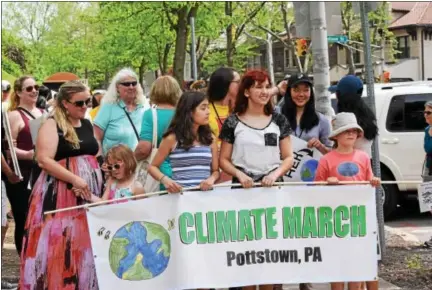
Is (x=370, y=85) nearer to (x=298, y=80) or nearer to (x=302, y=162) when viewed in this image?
(x=298, y=80)

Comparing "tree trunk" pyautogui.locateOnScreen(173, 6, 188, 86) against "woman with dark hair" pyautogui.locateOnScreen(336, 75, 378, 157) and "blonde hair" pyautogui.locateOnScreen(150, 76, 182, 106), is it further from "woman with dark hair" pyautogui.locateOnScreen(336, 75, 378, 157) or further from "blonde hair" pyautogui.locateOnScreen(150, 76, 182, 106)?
"woman with dark hair" pyautogui.locateOnScreen(336, 75, 378, 157)

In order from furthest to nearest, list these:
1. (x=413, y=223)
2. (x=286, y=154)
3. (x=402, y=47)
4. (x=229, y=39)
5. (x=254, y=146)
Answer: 1. (x=402, y=47)
2. (x=229, y=39)
3. (x=413, y=223)
4. (x=286, y=154)
5. (x=254, y=146)

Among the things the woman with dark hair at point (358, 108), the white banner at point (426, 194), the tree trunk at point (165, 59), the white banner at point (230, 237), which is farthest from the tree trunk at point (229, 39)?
the white banner at point (230, 237)

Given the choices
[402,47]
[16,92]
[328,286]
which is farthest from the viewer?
[402,47]

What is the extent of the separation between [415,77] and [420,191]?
2347 inches

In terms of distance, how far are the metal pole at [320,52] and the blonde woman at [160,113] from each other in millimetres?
2420

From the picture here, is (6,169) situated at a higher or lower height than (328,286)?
higher

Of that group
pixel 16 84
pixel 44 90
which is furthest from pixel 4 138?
pixel 44 90

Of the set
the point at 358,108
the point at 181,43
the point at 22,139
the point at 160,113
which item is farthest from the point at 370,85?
the point at 181,43

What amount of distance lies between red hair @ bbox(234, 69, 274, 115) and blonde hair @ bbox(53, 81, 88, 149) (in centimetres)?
114

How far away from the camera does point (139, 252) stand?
5.32 metres

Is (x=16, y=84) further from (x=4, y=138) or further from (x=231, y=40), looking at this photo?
(x=231, y=40)

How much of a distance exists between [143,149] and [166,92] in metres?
0.50

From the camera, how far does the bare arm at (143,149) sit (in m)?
6.02
